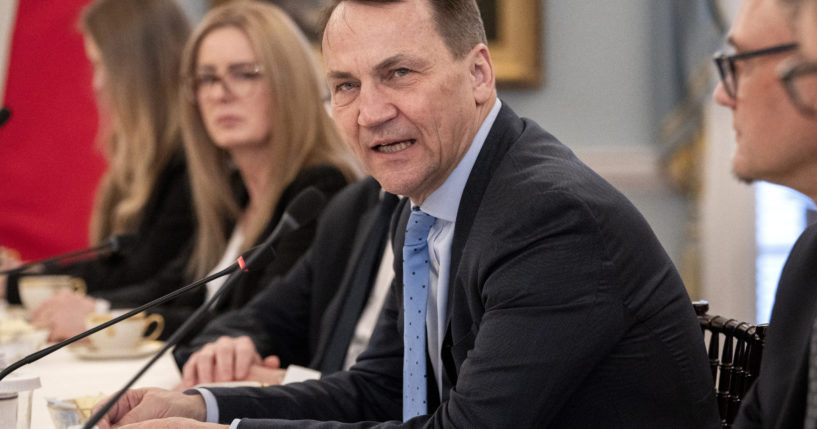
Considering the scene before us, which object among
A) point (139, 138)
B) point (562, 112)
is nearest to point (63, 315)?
point (139, 138)

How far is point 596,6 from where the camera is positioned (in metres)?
4.18

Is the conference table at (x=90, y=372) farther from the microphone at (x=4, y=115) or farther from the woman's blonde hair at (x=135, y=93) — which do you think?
the woman's blonde hair at (x=135, y=93)

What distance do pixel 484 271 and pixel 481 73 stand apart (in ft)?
1.17

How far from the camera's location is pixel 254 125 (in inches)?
109

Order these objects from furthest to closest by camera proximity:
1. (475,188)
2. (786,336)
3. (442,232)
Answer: (442,232) → (475,188) → (786,336)

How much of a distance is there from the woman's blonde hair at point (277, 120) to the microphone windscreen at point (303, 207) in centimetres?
104

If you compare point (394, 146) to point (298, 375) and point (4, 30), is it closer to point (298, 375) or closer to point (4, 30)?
point (298, 375)

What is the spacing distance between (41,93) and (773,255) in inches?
123

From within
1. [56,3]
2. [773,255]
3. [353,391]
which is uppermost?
[56,3]

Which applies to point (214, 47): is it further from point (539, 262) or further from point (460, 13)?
point (539, 262)

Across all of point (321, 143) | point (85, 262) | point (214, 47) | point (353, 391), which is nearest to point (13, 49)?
point (85, 262)

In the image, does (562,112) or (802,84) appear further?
(562,112)

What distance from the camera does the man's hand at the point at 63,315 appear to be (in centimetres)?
244

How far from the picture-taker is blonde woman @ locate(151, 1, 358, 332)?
264 centimetres
